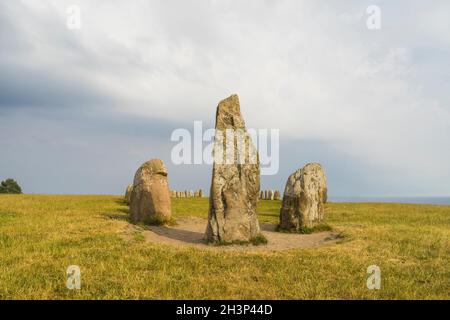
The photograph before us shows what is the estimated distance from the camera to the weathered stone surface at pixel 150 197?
819 inches

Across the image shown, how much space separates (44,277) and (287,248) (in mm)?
8223

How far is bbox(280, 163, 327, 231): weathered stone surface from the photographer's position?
65.2ft

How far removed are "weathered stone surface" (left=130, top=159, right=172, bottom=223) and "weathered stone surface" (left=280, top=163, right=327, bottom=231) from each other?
19.0ft

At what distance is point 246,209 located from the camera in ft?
52.3

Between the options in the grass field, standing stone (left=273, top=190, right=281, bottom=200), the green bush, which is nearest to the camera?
the grass field

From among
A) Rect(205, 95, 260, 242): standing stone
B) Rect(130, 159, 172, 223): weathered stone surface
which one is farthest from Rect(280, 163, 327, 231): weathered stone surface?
Rect(130, 159, 172, 223): weathered stone surface

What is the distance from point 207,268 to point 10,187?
49.4 meters

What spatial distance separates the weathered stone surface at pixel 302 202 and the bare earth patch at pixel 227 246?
34.7 inches

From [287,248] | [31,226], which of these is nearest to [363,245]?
[287,248]
